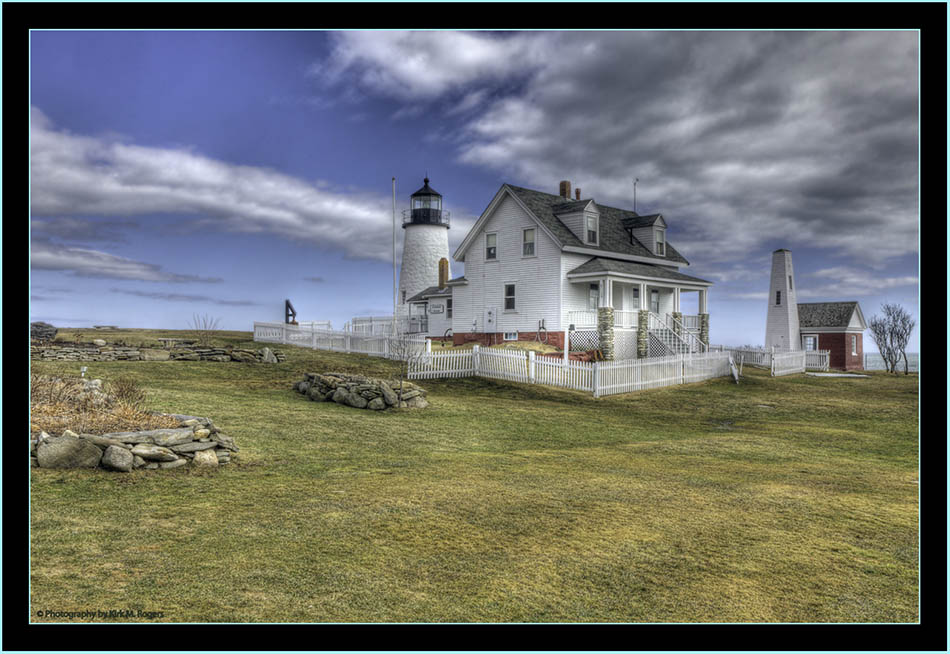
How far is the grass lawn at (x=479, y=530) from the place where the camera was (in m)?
4.77

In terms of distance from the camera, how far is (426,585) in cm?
501

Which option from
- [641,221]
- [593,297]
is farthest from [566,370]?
[641,221]

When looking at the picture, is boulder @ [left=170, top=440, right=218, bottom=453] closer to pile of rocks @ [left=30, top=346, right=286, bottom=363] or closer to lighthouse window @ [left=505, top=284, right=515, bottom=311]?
pile of rocks @ [left=30, top=346, right=286, bottom=363]

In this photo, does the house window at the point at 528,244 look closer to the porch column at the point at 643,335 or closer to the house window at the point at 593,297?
the house window at the point at 593,297

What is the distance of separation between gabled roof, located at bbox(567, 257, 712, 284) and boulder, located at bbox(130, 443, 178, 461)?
24676 mm

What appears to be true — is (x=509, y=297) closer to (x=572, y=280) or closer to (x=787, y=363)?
(x=572, y=280)

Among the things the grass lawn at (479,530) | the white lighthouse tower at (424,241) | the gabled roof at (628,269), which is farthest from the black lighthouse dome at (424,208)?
the grass lawn at (479,530)

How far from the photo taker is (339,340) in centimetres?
3416

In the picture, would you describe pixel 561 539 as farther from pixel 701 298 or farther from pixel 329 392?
pixel 701 298

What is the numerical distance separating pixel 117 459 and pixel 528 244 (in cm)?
2699

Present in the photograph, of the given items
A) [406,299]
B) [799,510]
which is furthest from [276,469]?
[406,299]

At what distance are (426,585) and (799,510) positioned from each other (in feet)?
17.7

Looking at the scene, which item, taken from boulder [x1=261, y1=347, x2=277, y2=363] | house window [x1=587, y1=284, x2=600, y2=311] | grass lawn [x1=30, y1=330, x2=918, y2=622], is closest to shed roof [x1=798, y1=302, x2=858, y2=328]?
house window [x1=587, y1=284, x2=600, y2=311]

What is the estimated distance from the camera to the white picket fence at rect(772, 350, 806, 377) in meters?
34.5
